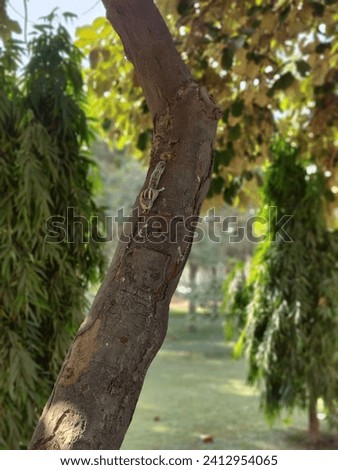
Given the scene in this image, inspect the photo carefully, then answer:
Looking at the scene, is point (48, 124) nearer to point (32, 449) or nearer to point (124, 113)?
point (124, 113)

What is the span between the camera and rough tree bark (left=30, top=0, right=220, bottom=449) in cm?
98

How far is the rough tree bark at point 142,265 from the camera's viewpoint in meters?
0.98

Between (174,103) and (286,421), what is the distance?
272 centimetres

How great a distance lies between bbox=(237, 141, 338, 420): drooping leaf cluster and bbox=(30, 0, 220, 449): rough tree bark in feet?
7.15

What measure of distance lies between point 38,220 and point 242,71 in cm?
96

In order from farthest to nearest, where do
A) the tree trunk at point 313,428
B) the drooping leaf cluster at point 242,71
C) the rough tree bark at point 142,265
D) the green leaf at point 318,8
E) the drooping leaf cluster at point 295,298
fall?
the tree trunk at point 313,428, the drooping leaf cluster at point 295,298, the drooping leaf cluster at point 242,71, the green leaf at point 318,8, the rough tree bark at point 142,265

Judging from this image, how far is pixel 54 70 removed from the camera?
89.5 inches

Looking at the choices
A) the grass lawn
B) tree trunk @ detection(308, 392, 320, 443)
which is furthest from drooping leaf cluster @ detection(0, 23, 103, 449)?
tree trunk @ detection(308, 392, 320, 443)

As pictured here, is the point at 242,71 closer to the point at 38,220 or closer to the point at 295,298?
the point at 38,220

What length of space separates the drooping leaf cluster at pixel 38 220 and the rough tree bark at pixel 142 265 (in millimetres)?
1003

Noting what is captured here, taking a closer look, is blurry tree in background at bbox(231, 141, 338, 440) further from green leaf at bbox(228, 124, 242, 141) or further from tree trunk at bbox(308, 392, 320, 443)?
green leaf at bbox(228, 124, 242, 141)

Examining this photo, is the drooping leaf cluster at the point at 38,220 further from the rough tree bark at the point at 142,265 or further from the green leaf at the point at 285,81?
the rough tree bark at the point at 142,265

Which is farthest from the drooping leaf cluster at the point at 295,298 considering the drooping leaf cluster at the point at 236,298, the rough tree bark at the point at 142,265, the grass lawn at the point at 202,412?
the rough tree bark at the point at 142,265
